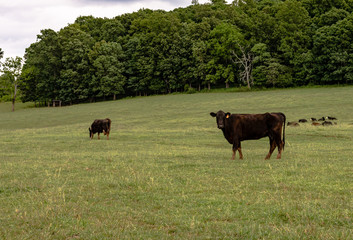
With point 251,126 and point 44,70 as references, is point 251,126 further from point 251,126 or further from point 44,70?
point 44,70

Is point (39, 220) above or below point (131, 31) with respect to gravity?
below

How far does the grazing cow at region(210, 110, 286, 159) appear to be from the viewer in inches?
609

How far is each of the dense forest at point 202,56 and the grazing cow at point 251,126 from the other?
201 ft

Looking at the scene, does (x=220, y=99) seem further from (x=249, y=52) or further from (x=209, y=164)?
(x=209, y=164)

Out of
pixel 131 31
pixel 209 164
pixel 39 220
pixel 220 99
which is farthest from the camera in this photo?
pixel 131 31

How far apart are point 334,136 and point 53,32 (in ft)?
304

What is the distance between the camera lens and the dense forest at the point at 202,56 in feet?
246

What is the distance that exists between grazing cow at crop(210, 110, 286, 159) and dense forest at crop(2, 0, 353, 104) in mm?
61252

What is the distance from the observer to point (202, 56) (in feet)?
288

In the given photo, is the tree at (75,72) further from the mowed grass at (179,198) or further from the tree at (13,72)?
the mowed grass at (179,198)

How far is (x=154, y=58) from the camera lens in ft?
308

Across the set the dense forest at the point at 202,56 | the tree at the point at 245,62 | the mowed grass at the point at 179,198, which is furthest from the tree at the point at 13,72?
the mowed grass at the point at 179,198

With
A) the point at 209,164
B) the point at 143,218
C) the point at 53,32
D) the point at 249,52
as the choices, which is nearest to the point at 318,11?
the point at 249,52

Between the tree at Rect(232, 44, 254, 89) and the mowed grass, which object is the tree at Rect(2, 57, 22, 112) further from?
the mowed grass
